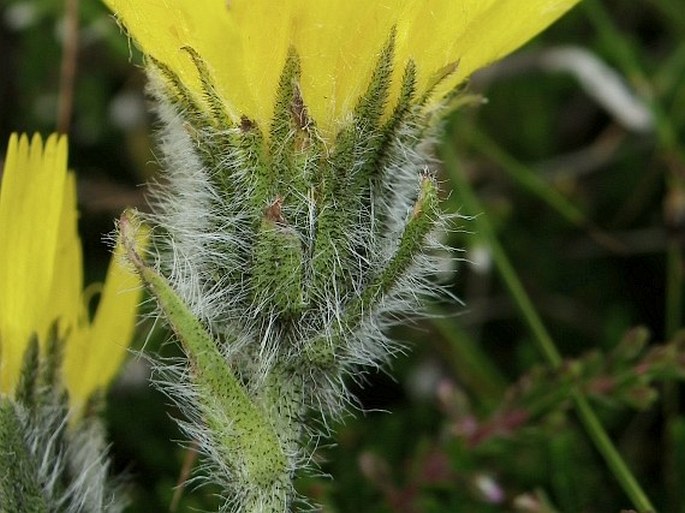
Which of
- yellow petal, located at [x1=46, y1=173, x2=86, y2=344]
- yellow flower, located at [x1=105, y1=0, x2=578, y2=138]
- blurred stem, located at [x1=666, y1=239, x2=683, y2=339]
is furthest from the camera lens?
blurred stem, located at [x1=666, y1=239, x2=683, y2=339]

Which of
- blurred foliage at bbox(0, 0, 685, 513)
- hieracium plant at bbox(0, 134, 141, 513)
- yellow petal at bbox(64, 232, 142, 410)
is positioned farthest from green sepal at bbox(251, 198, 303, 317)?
blurred foliage at bbox(0, 0, 685, 513)

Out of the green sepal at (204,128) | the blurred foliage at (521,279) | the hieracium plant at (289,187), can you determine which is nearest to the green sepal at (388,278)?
the hieracium plant at (289,187)

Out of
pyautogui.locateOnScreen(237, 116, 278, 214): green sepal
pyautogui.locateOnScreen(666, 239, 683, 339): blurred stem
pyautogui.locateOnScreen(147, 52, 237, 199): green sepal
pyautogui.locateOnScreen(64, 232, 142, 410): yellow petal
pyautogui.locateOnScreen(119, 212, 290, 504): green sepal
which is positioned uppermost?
pyautogui.locateOnScreen(147, 52, 237, 199): green sepal

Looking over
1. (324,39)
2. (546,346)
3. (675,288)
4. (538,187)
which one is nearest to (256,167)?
(324,39)

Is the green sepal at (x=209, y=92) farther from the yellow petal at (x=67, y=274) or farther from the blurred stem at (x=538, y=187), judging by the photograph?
the blurred stem at (x=538, y=187)

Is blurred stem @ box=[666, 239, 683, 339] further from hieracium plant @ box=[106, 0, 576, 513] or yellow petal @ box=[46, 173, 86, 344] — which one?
yellow petal @ box=[46, 173, 86, 344]

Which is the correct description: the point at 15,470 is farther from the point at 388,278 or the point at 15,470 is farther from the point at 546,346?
the point at 546,346
